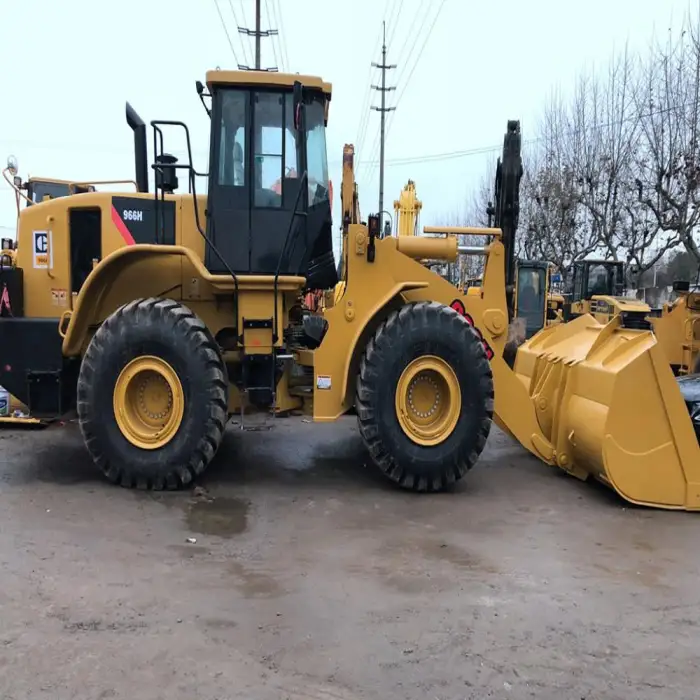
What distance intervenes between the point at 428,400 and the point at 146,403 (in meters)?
2.25

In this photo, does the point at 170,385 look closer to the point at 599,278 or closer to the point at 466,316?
the point at 466,316

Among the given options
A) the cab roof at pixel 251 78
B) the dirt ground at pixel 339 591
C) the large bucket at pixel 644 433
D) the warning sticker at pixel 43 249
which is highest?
the cab roof at pixel 251 78

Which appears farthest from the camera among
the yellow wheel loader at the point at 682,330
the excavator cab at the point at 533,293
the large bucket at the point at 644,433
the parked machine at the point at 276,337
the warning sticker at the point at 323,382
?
the excavator cab at the point at 533,293

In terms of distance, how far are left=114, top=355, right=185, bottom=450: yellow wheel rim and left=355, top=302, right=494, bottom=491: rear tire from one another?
144cm

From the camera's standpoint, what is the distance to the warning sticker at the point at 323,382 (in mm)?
5523

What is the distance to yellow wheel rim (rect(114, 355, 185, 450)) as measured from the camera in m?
5.28

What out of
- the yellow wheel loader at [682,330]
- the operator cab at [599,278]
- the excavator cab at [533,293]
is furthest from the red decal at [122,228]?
the operator cab at [599,278]

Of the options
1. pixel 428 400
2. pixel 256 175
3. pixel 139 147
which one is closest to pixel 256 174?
pixel 256 175

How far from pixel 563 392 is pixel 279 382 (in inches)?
94.3

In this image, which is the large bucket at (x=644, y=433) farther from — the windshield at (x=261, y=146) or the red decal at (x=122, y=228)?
the red decal at (x=122, y=228)

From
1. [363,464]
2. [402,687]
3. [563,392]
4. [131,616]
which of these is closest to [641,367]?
[563,392]

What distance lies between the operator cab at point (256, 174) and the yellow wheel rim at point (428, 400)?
4.29ft

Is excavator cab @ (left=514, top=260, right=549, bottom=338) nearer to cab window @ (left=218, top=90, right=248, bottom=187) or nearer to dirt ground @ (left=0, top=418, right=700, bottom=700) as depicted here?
dirt ground @ (left=0, top=418, right=700, bottom=700)

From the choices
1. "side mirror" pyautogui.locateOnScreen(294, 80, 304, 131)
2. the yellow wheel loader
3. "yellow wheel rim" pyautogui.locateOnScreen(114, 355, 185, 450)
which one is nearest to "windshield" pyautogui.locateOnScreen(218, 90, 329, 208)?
"side mirror" pyautogui.locateOnScreen(294, 80, 304, 131)
